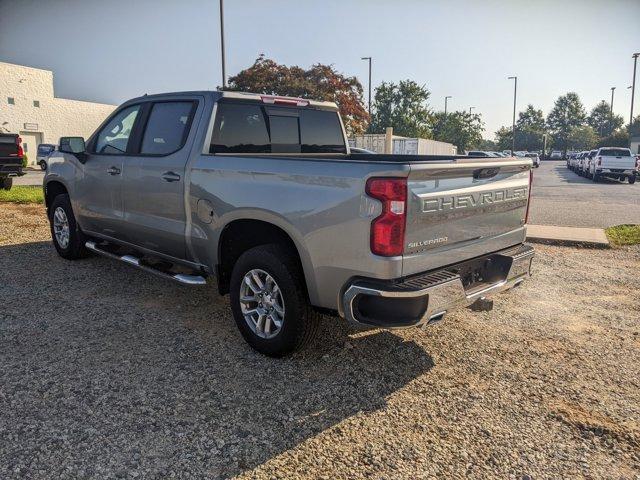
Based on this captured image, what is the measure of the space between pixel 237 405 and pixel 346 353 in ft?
3.51

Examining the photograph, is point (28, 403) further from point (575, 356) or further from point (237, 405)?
point (575, 356)

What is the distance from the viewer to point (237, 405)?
3.22m

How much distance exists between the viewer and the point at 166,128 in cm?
473

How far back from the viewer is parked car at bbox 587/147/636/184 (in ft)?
82.0

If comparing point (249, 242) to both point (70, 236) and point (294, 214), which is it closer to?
point (294, 214)

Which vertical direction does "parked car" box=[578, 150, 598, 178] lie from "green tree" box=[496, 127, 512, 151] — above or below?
below

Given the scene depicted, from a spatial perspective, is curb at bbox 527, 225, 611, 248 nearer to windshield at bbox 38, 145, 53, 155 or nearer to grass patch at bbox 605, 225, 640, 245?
grass patch at bbox 605, 225, 640, 245

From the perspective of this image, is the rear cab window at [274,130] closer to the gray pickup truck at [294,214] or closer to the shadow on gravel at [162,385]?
the gray pickup truck at [294,214]

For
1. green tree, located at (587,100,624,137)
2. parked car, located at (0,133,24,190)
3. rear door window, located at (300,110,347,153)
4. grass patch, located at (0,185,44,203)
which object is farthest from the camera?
green tree, located at (587,100,624,137)

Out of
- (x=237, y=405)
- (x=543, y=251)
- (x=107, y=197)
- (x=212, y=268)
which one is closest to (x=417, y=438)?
(x=237, y=405)

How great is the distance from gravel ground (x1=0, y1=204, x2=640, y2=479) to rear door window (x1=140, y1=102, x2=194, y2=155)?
152 centimetres

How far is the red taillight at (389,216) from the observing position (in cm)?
299

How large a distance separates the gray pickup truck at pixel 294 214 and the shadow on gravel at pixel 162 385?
1.32 ft

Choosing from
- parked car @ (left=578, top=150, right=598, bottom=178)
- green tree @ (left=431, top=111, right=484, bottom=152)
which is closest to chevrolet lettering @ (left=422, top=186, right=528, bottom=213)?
parked car @ (left=578, top=150, right=598, bottom=178)
